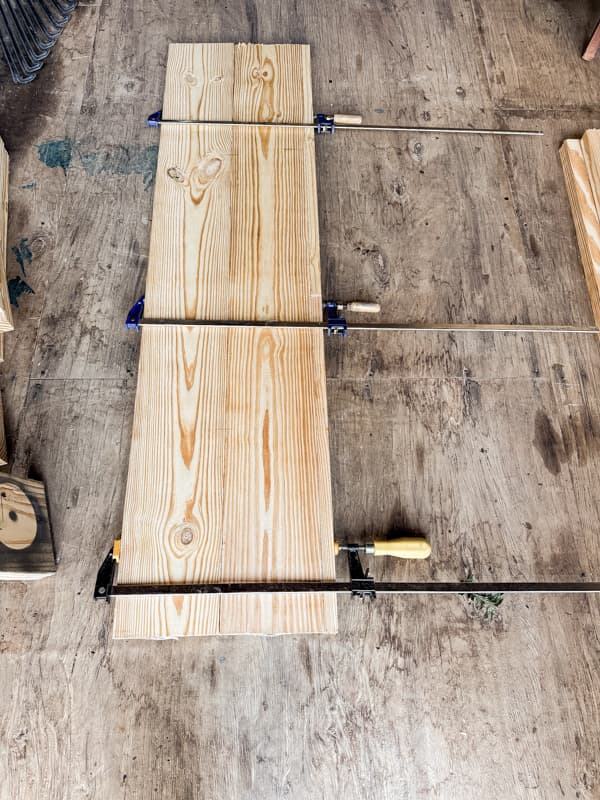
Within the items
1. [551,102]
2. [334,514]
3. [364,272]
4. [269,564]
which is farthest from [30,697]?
[551,102]

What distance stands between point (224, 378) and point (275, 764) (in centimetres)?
123

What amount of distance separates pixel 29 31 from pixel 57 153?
805 millimetres

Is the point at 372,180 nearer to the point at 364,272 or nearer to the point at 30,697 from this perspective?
the point at 364,272

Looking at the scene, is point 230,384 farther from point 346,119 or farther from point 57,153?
point 57,153

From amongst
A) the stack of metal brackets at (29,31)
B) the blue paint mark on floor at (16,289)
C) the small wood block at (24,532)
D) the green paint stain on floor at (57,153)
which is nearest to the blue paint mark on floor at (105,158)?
the green paint stain on floor at (57,153)

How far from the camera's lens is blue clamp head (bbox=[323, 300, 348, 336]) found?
1.85 m

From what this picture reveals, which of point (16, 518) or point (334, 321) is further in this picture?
point (334, 321)

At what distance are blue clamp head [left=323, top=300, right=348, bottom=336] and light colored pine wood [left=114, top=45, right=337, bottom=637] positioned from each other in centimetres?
7

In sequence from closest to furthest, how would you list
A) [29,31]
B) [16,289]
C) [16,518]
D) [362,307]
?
1. [16,518]
2. [362,307]
3. [16,289]
4. [29,31]

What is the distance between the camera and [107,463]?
1.91 m

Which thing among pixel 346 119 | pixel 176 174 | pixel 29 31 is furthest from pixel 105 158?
Answer: pixel 346 119

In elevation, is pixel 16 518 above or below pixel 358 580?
above

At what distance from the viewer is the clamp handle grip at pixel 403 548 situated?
167 cm

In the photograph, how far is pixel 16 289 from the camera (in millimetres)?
2141
